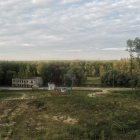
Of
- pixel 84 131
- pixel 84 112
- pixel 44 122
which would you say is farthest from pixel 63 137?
pixel 84 112

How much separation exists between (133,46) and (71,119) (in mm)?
48800

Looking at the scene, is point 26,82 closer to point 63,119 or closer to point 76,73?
point 76,73

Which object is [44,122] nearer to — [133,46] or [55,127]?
[55,127]

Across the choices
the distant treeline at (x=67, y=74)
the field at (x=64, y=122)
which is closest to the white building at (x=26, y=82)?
the distant treeline at (x=67, y=74)

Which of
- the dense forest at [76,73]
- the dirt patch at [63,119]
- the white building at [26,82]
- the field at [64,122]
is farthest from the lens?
the white building at [26,82]

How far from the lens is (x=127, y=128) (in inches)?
1058

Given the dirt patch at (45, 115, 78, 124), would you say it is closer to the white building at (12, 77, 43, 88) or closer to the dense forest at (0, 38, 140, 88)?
the dense forest at (0, 38, 140, 88)

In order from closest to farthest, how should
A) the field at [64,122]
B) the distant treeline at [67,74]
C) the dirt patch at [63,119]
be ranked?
the field at [64,122]
the dirt patch at [63,119]
the distant treeline at [67,74]

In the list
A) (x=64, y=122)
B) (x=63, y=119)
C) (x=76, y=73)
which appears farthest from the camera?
(x=76, y=73)

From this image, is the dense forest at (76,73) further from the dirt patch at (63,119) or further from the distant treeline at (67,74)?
the dirt patch at (63,119)

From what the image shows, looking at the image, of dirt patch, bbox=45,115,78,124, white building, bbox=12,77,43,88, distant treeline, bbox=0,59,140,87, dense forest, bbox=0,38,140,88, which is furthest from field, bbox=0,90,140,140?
white building, bbox=12,77,43,88

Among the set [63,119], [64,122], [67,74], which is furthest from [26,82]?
[64,122]

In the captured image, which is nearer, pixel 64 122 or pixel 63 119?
pixel 64 122

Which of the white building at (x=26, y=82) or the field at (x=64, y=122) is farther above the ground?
the white building at (x=26, y=82)
